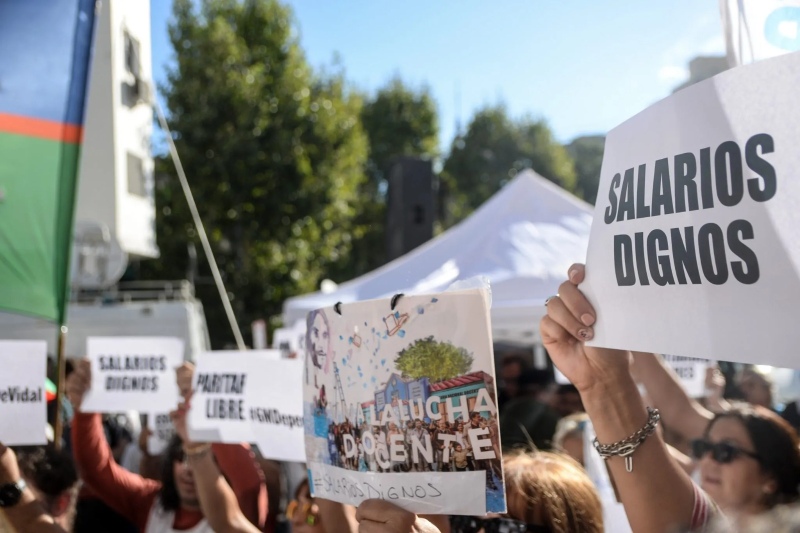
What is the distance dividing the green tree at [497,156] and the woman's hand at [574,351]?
31.8 m

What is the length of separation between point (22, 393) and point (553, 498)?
176cm

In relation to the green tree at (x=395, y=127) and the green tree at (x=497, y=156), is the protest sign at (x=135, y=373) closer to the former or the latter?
the green tree at (x=395, y=127)

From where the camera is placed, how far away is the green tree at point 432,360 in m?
1.45

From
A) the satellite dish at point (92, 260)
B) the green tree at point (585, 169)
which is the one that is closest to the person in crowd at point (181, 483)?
the satellite dish at point (92, 260)

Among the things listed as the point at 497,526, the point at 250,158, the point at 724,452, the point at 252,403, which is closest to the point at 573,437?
the point at 724,452

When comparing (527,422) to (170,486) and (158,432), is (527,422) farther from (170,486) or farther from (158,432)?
(170,486)

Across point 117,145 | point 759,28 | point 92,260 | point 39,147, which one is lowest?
point 759,28

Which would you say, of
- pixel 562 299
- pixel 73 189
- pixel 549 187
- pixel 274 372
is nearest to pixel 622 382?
pixel 562 299

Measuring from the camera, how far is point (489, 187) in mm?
33438

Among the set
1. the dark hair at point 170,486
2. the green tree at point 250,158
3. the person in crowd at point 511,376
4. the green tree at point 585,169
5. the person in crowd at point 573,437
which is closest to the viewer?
the dark hair at point 170,486

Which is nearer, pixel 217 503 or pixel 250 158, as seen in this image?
pixel 217 503

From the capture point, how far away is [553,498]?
1822 millimetres

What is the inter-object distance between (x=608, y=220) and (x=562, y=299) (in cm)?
17

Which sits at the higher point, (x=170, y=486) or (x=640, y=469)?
(x=640, y=469)
